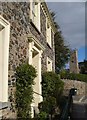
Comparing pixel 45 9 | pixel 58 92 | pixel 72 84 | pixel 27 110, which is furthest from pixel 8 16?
pixel 72 84

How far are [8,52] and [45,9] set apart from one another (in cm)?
812

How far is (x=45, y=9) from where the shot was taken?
1490 cm

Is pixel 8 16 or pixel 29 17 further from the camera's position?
pixel 29 17

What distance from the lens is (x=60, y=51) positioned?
37.4 meters

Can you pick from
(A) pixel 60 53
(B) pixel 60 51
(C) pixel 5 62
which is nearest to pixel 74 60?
(A) pixel 60 53

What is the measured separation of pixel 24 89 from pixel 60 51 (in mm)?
29595

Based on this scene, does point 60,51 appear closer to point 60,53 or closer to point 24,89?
point 60,53

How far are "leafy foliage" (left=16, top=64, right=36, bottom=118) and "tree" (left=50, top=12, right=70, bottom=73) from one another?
28.1m

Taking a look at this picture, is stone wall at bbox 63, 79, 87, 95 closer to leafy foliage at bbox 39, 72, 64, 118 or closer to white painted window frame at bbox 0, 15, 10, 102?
leafy foliage at bbox 39, 72, 64, 118

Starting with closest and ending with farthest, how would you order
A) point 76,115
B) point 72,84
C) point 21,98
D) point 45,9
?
1. point 21,98
2. point 76,115
3. point 45,9
4. point 72,84

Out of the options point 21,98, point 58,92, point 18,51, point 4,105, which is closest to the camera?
point 4,105

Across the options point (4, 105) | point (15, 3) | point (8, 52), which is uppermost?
point (15, 3)

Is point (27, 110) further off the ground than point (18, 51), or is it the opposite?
point (18, 51)

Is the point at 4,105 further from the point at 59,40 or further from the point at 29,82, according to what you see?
the point at 59,40
